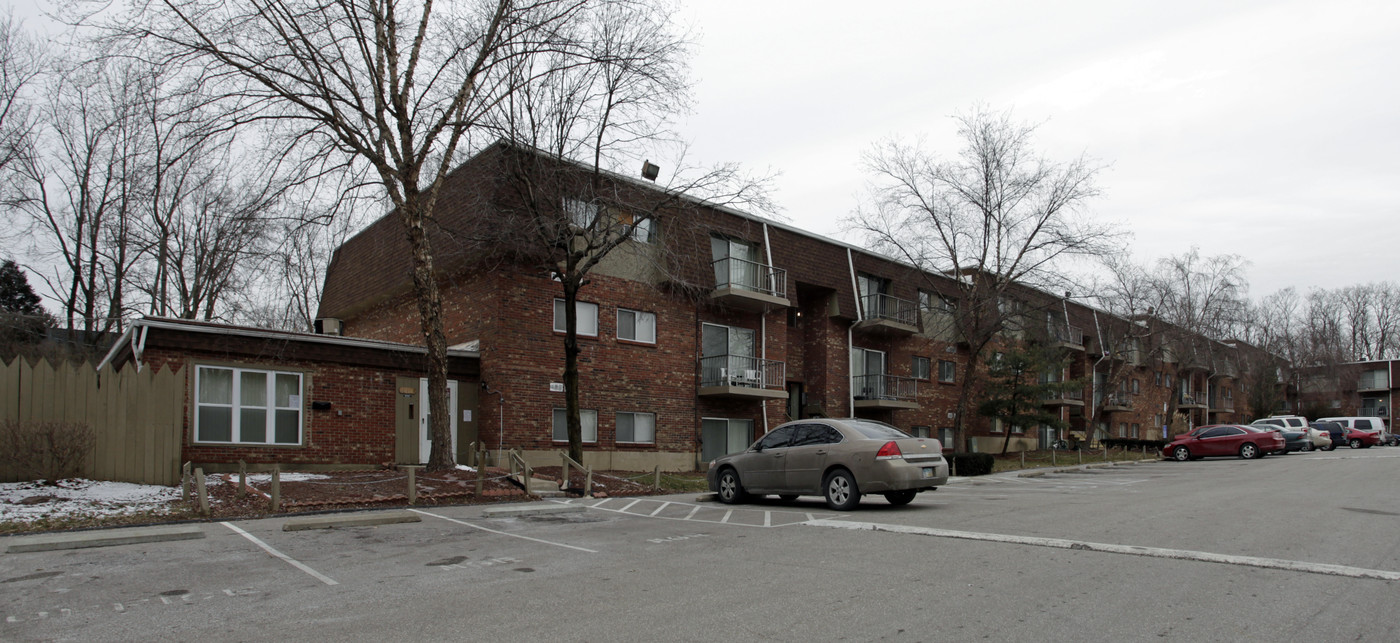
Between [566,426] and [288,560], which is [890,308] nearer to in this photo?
[566,426]

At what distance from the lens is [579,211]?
759 inches

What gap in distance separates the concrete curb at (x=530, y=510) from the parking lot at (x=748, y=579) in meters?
0.77

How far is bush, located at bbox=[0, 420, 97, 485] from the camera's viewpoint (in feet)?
42.9

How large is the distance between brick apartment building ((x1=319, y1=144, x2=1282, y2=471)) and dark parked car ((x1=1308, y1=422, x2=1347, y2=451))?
716 inches

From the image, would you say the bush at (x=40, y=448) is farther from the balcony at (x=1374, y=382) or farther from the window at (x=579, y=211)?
the balcony at (x=1374, y=382)

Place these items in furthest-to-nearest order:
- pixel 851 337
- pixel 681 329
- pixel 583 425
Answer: pixel 851 337 → pixel 681 329 → pixel 583 425

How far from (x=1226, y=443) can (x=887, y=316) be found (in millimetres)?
14474

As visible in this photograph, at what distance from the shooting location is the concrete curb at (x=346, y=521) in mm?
10883

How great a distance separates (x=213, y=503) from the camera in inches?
520

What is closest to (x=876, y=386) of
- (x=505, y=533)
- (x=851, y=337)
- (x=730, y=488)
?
(x=851, y=337)

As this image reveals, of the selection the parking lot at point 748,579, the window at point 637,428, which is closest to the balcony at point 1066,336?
the window at point 637,428

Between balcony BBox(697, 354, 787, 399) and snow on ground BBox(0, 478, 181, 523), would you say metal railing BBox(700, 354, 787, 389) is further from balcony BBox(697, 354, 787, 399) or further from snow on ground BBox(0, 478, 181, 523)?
snow on ground BBox(0, 478, 181, 523)

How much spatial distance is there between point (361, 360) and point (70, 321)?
66.1ft

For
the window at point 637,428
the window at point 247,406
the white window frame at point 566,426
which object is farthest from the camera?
the window at point 637,428
